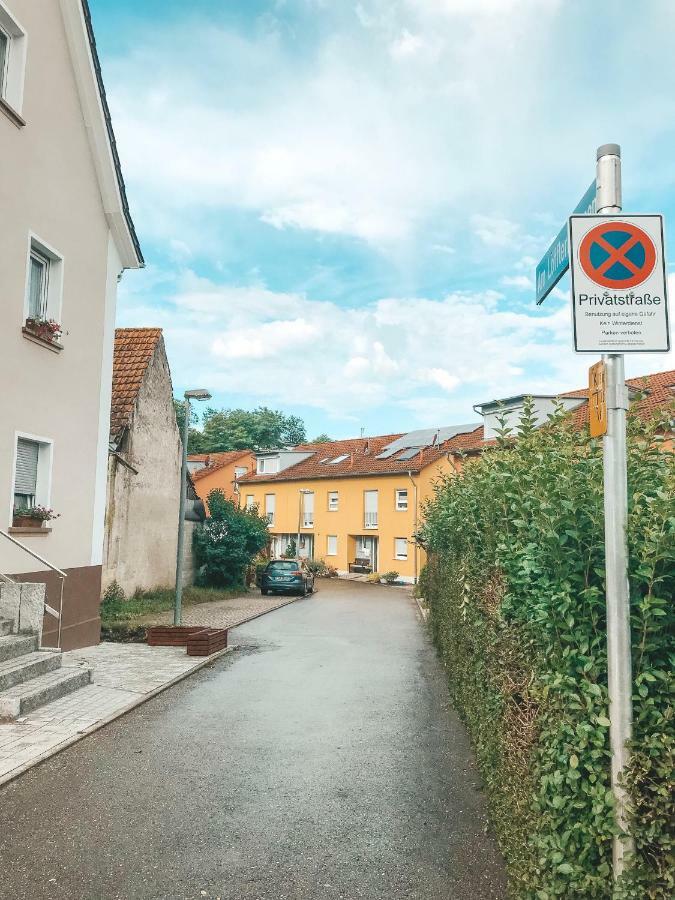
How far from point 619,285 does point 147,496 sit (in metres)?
18.8

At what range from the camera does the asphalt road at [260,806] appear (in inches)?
157

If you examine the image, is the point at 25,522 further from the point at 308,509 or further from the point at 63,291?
the point at 308,509

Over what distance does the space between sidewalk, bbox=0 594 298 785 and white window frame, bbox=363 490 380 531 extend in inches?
1120

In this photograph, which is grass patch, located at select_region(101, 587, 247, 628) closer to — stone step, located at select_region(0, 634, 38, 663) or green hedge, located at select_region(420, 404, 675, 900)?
stone step, located at select_region(0, 634, 38, 663)

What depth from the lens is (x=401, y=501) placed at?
39.8 metres

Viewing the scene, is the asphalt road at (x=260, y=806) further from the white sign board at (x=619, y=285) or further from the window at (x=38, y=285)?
the window at (x=38, y=285)

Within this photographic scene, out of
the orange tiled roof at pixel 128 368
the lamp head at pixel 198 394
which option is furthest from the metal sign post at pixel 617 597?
the orange tiled roof at pixel 128 368

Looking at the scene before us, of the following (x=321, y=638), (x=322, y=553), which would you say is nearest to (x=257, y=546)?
(x=321, y=638)

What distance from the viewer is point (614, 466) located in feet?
9.59

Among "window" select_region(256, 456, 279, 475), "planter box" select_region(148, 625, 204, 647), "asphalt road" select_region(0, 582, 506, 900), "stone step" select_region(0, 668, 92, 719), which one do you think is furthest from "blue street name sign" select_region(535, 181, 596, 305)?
A: "window" select_region(256, 456, 279, 475)

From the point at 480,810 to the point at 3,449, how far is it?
803 cm

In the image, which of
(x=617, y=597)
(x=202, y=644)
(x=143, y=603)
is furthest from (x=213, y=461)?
(x=617, y=597)

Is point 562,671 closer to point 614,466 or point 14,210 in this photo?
point 614,466

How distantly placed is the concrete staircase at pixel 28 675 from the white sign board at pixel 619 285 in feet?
23.1
